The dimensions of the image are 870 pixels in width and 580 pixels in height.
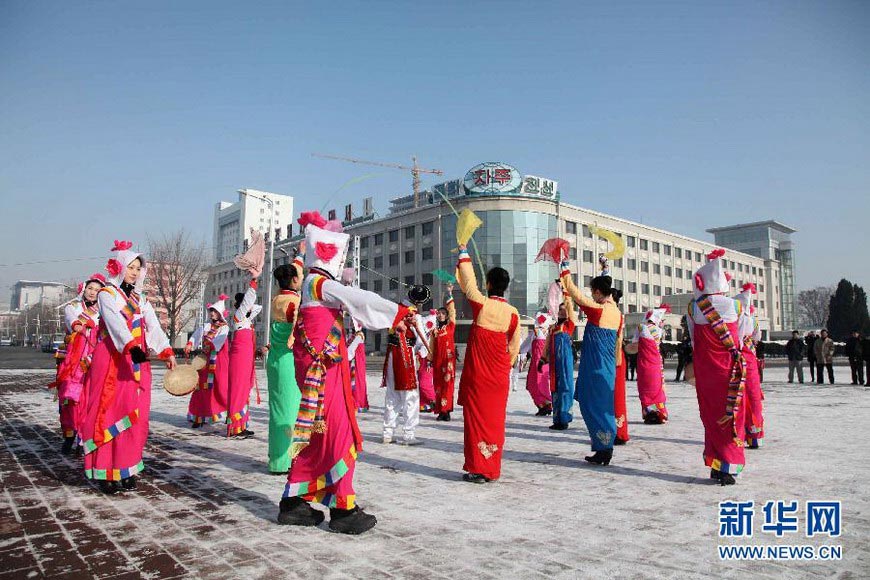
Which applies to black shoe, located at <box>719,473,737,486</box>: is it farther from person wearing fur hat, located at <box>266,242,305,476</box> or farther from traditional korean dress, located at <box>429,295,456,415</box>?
traditional korean dress, located at <box>429,295,456,415</box>

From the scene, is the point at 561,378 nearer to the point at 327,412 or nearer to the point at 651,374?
the point at 651,374

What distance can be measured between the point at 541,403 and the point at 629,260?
57.5m

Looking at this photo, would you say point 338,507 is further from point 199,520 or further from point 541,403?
point 541,403

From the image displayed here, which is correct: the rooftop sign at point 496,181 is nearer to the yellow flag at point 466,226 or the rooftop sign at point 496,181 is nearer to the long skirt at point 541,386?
the long skirt at point 541,386

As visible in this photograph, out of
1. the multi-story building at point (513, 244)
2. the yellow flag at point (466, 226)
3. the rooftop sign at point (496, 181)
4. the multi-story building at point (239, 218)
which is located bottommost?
the yellow flag at point (466, 226)

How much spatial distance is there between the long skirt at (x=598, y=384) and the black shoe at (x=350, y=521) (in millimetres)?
3288

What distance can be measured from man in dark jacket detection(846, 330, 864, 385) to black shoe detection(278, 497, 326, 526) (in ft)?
68.2

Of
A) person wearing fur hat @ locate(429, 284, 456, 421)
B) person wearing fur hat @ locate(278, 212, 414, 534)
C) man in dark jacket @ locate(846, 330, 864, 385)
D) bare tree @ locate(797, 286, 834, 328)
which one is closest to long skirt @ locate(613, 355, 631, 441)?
person wearing fur hat @ locate(429, 284, 456, 421)

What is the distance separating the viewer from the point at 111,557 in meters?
3.38

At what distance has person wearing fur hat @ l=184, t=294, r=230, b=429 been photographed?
883 centimetres

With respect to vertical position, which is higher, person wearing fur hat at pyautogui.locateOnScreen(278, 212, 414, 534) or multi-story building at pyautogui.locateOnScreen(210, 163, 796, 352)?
multi-story building at pyautogui.locateOnScreen(210, 163, 796, 352)

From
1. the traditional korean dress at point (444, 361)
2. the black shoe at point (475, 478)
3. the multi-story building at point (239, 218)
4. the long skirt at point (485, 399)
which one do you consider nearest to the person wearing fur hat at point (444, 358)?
the traditional korean dress at point (444, 361)

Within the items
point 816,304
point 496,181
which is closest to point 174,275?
point 496,181

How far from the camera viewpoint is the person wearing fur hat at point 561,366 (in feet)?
30.1
